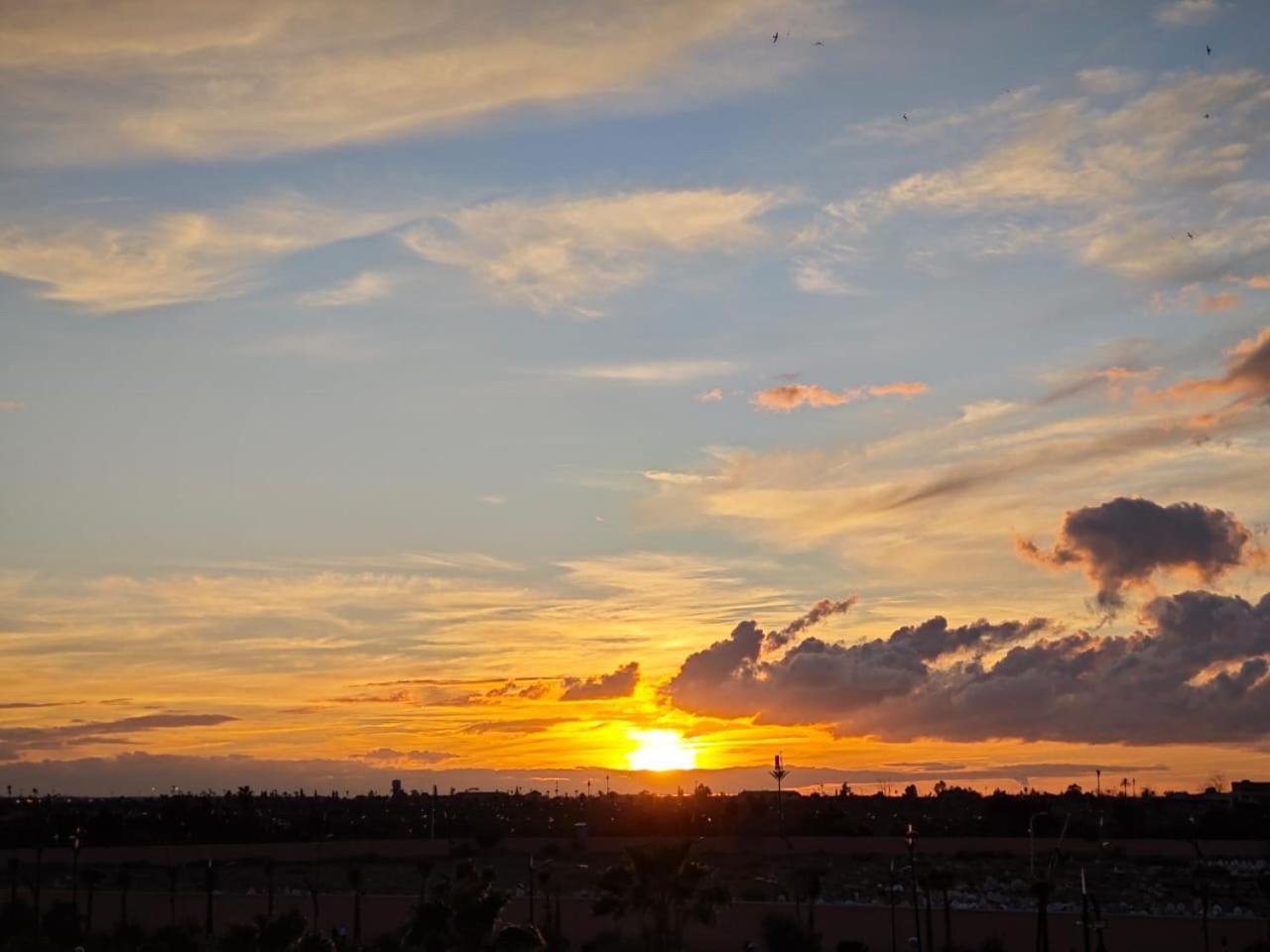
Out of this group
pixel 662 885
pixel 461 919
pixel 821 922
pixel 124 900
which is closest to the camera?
pixel 461 919

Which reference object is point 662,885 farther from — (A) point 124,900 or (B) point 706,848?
(B) point 706,848

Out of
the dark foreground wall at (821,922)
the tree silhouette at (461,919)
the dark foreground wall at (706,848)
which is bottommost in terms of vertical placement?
the dark foreground wall at (821,922)

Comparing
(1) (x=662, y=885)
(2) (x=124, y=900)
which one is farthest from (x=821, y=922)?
(2) (x=124, y=900)

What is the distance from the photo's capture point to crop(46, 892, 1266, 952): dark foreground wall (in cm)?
7794

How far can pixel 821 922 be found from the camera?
8650 centimetres

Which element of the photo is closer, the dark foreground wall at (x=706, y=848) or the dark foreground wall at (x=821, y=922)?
the dark foreground wall at (x=821, y=922)

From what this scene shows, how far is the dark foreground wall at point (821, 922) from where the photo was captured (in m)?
77.9

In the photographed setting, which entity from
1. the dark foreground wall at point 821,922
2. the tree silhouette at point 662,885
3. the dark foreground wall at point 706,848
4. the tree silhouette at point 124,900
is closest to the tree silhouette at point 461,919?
the tree silhouette at point 662,885

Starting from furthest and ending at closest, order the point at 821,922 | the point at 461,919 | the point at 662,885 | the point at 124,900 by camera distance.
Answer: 1. the point at 124,900
2. the point at 821,922
3. the point at 662,885
4. the point at 461,919

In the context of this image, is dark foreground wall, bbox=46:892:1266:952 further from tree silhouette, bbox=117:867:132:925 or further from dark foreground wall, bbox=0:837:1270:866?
dark foreground wall, bbox=0:837:1270:866

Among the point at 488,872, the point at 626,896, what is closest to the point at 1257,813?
the point at 626,896

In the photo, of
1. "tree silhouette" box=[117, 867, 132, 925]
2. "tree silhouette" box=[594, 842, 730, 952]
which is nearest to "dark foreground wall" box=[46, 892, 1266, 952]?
"tree silhouette" box=[117, 867, 132, 925]

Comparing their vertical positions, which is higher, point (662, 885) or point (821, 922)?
point (662, 885)

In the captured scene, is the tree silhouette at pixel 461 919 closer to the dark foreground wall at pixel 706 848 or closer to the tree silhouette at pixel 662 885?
the tree silhouette at pixel 662 885
